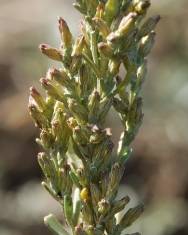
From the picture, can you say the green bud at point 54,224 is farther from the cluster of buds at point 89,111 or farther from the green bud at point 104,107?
the green bud at point 104,107

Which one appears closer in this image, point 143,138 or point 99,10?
point 99,10

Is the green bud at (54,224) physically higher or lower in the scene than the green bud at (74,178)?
lower

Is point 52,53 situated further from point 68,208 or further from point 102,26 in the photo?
point 68,208

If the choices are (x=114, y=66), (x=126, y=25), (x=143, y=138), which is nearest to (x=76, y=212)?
(x=114, y=66)

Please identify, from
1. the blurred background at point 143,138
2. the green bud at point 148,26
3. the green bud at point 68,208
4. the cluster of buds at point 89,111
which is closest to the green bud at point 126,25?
the cluster of buds at point 89,111

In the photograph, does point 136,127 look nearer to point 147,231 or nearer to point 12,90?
point 147,231

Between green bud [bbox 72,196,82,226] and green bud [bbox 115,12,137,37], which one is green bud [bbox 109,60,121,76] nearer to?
green bud [bbox 115,12,137,37]

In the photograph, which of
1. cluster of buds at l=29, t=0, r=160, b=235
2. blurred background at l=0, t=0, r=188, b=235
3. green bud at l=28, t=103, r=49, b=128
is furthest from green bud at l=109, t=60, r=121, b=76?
blurred background at l=0, t=0, r=188, b=235
